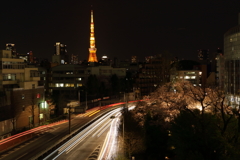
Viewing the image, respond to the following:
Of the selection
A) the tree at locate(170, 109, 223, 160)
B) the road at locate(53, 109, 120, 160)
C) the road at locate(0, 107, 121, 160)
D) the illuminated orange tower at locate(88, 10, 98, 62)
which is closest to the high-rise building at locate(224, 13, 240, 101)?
the tree at locate(170, 109, 223, 160)

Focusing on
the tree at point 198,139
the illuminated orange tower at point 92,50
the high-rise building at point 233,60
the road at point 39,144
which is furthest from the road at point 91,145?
the illuminated orange tower at point 92,50

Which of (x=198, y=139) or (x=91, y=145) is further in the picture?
(x=91, y=145)

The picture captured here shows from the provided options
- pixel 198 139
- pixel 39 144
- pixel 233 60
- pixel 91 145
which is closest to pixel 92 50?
pixel 233 60

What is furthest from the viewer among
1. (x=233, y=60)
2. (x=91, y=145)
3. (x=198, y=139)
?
(x=233, y=60)

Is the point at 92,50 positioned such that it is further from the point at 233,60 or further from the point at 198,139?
the point at 198,139

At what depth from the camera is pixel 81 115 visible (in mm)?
29375

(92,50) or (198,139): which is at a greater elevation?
(92,50)

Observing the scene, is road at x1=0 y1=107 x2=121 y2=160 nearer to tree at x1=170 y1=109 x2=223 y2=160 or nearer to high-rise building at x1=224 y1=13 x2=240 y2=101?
tree at x1=170 y1=109 x2=223 y2=160

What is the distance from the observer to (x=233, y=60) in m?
26.3

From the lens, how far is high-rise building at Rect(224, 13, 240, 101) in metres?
25.3

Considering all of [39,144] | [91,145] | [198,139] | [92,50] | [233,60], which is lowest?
[91,145]

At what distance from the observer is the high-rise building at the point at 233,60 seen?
25.3 metres

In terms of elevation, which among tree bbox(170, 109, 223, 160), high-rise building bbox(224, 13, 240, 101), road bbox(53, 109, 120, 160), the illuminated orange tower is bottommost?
road bbox(53, 109, 120, 160)

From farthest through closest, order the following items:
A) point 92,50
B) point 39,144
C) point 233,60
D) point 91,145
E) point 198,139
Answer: point 92,50, point 233,60, point 91,145, point 39,144, point 198,139
